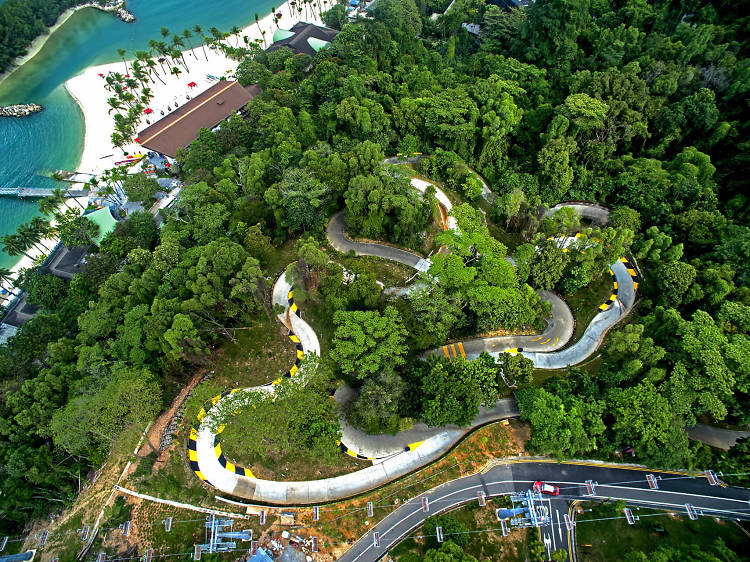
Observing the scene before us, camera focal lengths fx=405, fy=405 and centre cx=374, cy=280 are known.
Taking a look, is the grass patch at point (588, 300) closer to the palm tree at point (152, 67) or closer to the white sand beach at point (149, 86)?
the white sand beach at point (149, 86)

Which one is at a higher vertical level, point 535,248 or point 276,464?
point 535,248

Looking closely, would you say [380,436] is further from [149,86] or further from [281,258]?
[149,86]

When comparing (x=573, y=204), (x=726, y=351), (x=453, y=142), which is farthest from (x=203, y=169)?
(x=726, y=351)

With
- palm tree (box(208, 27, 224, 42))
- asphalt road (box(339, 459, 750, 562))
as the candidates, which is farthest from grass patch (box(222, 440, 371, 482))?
palm tree (box(208, 27, 224, 42))

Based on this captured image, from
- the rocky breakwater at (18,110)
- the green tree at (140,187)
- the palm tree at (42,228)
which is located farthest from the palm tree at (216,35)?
the palm tree at (42,228)

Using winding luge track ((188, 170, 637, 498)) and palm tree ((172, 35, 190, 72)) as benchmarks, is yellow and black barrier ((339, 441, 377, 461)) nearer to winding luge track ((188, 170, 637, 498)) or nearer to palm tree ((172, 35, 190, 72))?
winding luge track ((188, 170, 637, 498))

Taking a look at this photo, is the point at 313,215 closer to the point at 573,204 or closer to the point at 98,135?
the point at 573,204
